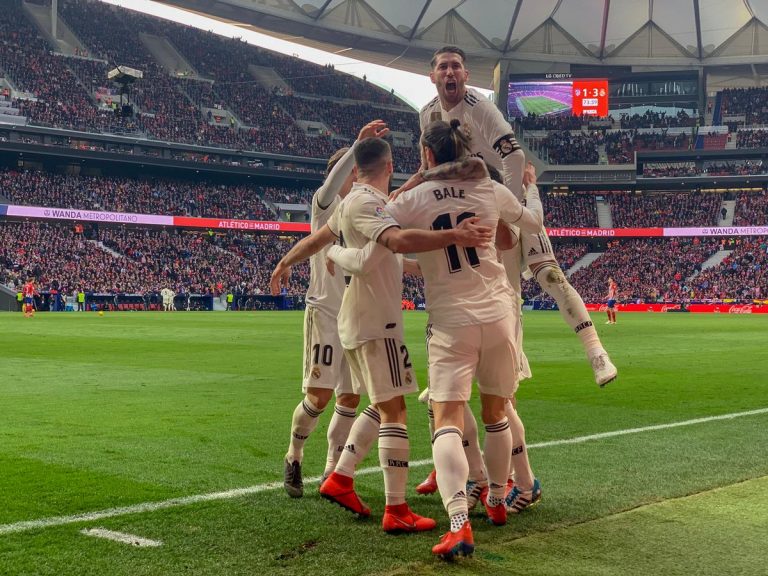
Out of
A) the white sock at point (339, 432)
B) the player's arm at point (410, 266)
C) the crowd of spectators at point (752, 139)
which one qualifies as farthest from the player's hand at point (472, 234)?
the crowd of spectators at point (752, 139)

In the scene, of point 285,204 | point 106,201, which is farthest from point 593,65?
point 106,201

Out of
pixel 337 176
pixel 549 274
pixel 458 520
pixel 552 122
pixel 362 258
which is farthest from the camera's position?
pixel 552 122

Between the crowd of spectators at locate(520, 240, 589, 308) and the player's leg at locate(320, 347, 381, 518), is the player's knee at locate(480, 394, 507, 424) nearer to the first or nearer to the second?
the player's leg at locate(320, 347, 381, 518)

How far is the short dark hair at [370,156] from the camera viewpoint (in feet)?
17.3

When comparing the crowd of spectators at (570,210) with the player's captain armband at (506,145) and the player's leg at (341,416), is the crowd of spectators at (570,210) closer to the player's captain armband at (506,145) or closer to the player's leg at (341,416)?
the player's captain armband at (506,145)

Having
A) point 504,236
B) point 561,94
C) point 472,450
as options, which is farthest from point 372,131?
Answer: point 561,94

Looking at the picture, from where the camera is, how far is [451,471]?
182 inches

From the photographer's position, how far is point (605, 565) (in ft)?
14.0

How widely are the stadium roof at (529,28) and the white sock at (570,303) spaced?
60.3m

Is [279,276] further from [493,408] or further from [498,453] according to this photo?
[498,453]

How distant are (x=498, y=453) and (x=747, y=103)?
7958 centimetres

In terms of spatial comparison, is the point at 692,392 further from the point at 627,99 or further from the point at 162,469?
the point at 627,99

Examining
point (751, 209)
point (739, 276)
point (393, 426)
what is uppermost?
point (751, 209)

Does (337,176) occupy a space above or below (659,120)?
below
